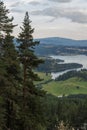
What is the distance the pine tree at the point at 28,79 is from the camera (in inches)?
1250

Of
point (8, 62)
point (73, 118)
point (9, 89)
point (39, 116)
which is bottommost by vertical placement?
point (73, 118)

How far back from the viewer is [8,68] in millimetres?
31391

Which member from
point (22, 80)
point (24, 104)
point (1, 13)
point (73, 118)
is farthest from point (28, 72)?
point (73, 118)

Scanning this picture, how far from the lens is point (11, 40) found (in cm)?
3145

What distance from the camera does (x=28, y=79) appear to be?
32406 millimetres

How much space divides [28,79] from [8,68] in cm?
217

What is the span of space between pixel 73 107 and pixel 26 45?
453ft

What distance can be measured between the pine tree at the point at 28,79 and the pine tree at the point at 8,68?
31.6 inches

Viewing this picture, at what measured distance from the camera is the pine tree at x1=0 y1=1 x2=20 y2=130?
2987 cm

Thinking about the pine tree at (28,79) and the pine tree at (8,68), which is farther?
the pine tree at (28,79)

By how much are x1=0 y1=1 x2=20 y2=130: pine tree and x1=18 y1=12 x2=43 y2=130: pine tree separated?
0.80 m

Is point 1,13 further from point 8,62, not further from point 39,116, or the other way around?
point 39,116

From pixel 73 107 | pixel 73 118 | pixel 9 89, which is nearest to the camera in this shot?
pixel 9 89

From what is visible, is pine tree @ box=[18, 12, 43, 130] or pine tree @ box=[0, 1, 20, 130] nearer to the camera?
pine tree @ box=[0, 1, 20, 130]
